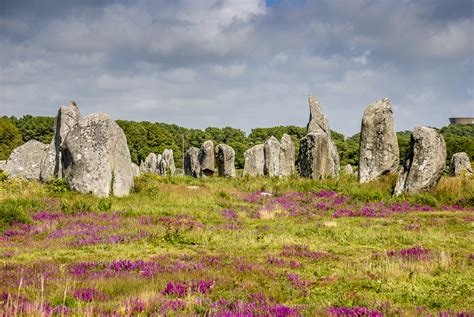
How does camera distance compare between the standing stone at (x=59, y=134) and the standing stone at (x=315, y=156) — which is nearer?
the standing stone at (x=59, y=134)

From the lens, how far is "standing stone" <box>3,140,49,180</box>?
32.6m

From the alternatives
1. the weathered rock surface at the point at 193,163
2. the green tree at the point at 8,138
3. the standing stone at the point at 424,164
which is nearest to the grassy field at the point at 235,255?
the standing stone at the point at 424,164

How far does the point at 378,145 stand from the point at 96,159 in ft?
61.1

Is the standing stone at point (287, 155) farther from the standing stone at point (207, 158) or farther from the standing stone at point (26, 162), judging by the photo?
the standing stone at point (26, 162)

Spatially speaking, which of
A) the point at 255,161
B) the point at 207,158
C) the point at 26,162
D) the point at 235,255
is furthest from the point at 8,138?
the point at 235,255

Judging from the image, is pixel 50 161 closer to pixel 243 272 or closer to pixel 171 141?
pixel 243 272

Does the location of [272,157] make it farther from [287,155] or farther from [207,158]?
[207,158]

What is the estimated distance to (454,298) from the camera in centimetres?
683

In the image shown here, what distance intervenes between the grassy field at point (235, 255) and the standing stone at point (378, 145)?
594cm

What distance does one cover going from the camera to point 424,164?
21328 millimetres

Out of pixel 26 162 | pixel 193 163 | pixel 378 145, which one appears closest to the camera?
pixel 378 145

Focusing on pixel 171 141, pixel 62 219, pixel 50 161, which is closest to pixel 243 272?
pixel 62 219

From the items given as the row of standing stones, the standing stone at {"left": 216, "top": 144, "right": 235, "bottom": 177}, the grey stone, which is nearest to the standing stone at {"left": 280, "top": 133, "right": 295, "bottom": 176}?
the row of standing stones

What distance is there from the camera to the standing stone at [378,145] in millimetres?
27891
